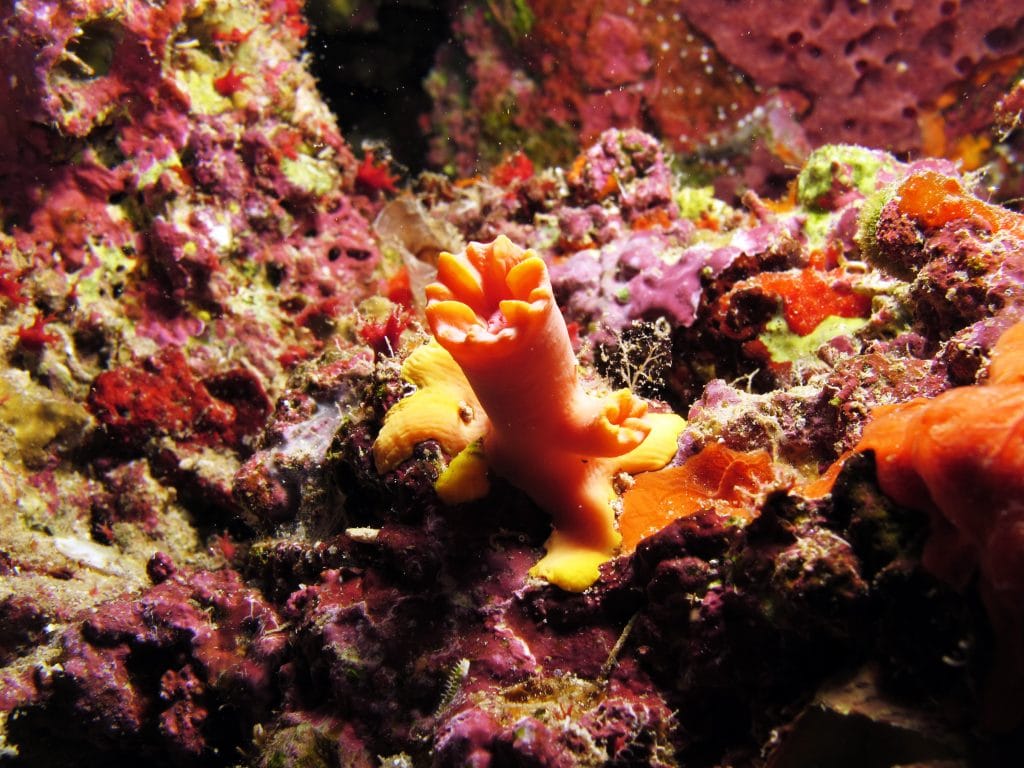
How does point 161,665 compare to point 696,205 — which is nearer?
point 161,665

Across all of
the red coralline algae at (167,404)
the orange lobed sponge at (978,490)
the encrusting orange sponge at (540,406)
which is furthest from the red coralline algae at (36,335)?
the orange lobed sponge at (978,490)

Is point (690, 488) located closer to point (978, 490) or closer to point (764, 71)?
point (978, 490)

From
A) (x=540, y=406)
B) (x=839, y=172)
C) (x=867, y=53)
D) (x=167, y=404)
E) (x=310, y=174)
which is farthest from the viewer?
(x=867, y=53)

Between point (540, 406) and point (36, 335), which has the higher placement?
point (36, 335)

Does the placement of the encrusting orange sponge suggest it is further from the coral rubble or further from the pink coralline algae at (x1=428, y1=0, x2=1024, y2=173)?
the pink coralline algae at (x1=428, y1=0, x2=1024, y2=173)

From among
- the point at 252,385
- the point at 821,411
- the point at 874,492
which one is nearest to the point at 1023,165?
the point at 821,411

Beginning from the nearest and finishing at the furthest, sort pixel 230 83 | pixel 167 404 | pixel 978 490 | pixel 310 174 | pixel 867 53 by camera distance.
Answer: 1. pixel 978 490
2. pixel 167 404
3. pixel 230 83
4. pixel 310 174
5. pixel 867 53

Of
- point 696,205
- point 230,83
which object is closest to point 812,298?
point 696,205

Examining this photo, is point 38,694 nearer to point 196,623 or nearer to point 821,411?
point 196,623
